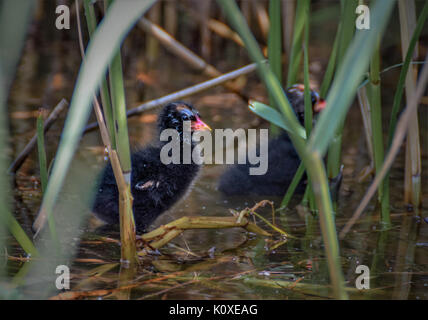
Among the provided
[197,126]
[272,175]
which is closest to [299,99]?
[272,175]

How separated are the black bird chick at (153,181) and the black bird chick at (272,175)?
0.81 metres

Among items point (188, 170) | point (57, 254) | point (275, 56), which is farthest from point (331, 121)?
point (275, 56)

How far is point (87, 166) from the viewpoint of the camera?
470cm

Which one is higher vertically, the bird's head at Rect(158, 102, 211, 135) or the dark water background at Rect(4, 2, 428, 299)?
the bird's head at Rect(158, 102, 211, 135)

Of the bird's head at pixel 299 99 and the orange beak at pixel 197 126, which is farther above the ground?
the bird's head at pixel 299 99

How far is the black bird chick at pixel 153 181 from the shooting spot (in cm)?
348

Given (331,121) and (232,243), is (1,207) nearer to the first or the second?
(331,121)

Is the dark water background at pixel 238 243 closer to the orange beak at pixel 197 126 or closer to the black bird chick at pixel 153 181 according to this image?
the black bird chick at pixel 153 181

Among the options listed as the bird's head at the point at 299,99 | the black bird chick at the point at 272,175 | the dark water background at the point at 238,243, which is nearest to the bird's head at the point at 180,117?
the dark water background at the point at 238,243

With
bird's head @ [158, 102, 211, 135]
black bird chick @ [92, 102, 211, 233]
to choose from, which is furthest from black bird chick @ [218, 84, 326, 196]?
bird's head @ [158, 102, 211, 135]

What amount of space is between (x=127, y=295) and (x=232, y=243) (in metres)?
1.00

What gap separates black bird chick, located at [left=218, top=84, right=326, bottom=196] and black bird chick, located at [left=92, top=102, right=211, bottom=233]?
2.65 feet

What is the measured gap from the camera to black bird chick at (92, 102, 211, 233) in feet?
11.4

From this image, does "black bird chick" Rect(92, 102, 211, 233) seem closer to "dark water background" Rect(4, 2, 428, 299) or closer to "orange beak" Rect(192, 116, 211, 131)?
"orange beak" Rect(192, 116, 211, 131)
